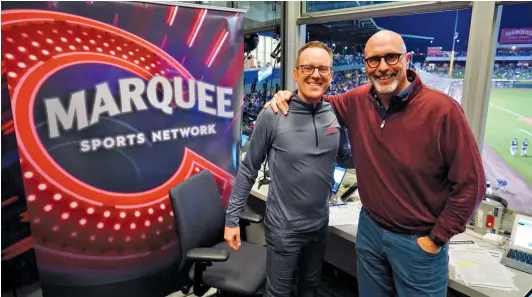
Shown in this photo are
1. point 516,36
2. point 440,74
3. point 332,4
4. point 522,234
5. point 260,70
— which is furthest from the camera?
point 260,70

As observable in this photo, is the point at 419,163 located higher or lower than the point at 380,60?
lower

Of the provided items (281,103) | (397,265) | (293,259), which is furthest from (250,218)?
(397,265)

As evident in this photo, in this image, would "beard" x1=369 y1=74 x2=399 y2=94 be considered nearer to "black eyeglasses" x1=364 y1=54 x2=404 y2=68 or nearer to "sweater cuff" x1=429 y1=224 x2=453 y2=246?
"black eyeglasses" x1=364 y1=54 x2=404 y2=68

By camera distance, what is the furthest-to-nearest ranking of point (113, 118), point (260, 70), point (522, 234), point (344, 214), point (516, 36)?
point (260, 70) < point (344, 214) < point (516, 36) < point (113, 118) < point (522, 234)

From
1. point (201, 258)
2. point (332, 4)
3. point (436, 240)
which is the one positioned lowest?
point (201, 258)

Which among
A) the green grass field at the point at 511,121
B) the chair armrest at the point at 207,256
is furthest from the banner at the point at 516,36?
the chair armrest at the point at 207,256

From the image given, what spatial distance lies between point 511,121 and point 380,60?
1.54 metres

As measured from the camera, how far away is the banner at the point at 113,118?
5.69 feet

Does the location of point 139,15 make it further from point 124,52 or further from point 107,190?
point 107,190

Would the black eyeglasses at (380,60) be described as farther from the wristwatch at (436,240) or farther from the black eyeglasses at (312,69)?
the wristwatch at (436,240)

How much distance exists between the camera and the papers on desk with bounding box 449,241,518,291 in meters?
1.52

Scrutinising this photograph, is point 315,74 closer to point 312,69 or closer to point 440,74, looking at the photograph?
point 312,69

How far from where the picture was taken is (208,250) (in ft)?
5.98

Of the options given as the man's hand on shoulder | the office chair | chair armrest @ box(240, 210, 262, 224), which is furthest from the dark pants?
the man's hand on shoulder
